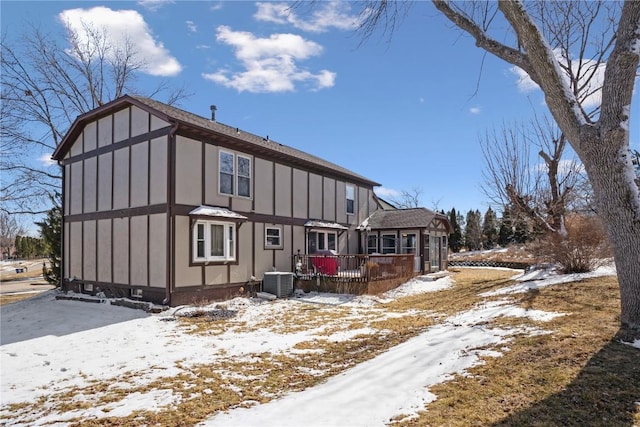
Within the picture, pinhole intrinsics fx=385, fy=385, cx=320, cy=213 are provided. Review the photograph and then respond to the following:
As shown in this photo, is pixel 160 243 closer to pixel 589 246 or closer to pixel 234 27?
pixel 234 27

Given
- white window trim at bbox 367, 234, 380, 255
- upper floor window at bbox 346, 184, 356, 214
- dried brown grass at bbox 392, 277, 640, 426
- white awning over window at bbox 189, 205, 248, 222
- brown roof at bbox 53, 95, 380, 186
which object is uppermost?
brown roof at bbox 53, 95, 380, 186

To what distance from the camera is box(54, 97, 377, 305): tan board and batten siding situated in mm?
12336

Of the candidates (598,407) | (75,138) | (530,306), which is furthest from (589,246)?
(75,138)

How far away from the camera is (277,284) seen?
14555 millimetres

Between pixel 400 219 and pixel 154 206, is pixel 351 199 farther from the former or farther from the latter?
pixel 154 206

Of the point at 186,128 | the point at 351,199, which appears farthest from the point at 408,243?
the point at 186,128

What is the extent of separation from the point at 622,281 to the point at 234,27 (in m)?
12.0

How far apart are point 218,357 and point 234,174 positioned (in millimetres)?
8588

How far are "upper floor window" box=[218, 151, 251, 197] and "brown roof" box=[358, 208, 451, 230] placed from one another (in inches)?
348

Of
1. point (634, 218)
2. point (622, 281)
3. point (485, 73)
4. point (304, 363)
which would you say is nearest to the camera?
point (634, 218)

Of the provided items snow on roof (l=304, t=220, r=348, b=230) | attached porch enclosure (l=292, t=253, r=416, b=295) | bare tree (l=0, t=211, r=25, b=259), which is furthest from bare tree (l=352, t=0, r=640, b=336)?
bare tree (l=0, t=211, r=25, b=259)

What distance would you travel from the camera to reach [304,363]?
21.0 feet

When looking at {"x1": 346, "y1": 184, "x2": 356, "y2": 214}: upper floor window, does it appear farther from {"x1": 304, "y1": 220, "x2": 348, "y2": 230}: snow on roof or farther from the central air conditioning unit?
the central air conditioning unit

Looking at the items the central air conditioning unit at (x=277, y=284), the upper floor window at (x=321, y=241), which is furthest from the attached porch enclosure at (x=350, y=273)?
the upper floor window at (x=321, y=241)
